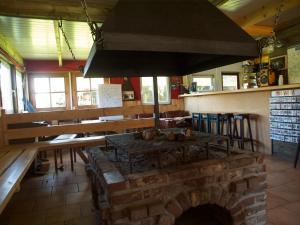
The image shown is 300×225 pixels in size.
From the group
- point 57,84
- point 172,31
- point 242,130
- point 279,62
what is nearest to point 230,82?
point 279,62

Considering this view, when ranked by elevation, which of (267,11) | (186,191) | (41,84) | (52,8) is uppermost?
(267,11)

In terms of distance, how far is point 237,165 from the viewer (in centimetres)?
174

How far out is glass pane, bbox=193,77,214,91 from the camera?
794cm

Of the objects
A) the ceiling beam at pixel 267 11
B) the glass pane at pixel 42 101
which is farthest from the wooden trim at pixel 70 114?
the glass pane at pixel 42 101

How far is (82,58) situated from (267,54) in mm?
5696

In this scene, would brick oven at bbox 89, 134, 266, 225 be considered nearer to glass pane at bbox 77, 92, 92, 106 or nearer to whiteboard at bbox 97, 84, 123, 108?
whiteboard at bbox 97, 84, 123, 108

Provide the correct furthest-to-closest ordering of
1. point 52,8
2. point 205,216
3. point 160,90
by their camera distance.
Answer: point 160,90 → point 52,8 → point 205,216

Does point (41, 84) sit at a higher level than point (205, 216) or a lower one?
higher

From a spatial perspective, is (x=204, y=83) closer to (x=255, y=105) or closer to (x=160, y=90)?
(x=160, y=90)

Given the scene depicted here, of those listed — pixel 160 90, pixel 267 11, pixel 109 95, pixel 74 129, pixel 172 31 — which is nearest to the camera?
pixel 172 31

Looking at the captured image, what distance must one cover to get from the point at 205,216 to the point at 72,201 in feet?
4.95

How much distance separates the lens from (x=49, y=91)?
705 centimetres

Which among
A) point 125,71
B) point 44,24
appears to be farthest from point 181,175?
point 44,24

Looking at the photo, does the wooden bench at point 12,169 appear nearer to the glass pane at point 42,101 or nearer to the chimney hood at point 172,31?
the chimney hood at point 172,31
